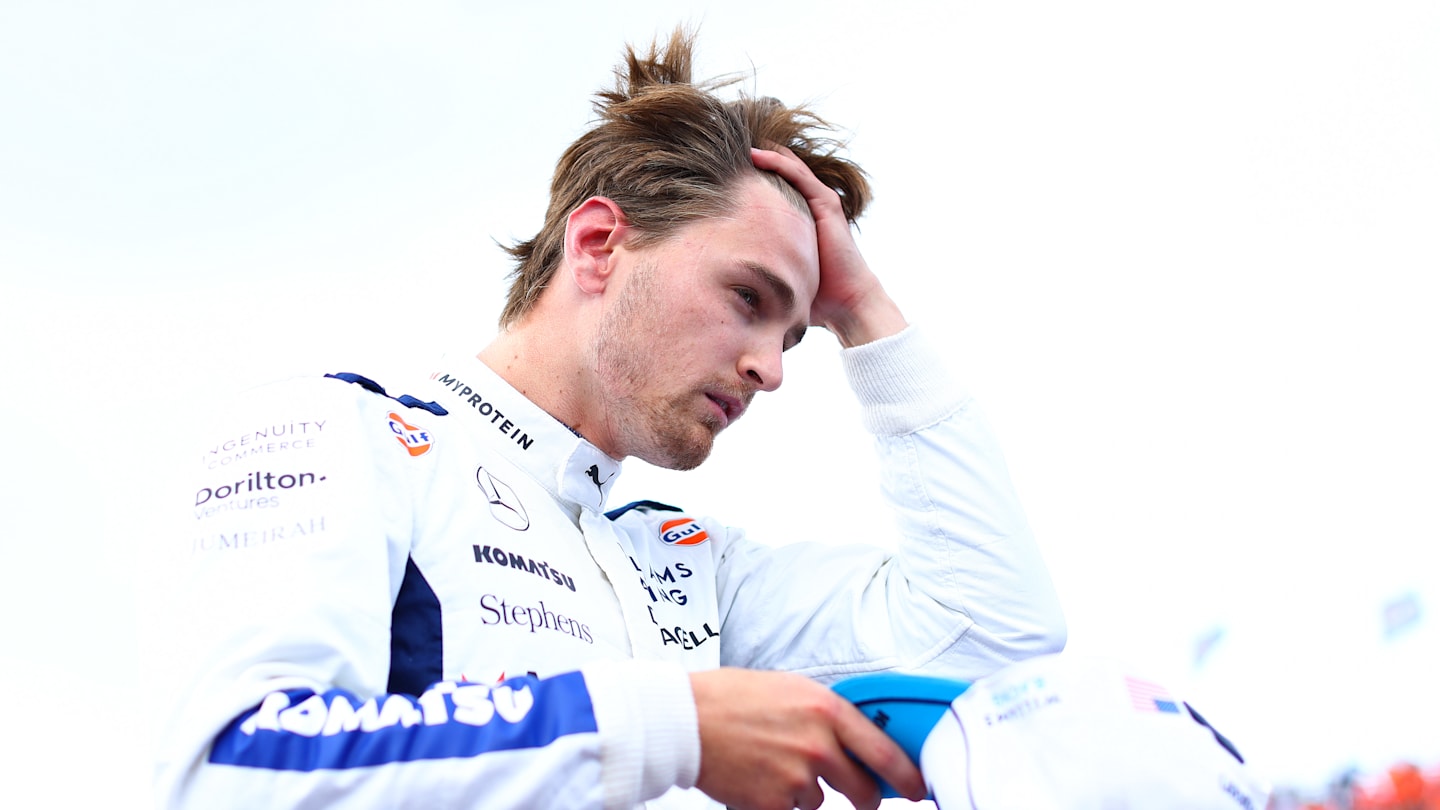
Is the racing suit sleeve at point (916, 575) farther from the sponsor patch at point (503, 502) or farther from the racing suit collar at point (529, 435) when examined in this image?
the sponsor patch at point (503, 502)

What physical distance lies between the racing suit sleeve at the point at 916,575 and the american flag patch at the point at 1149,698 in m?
0.88

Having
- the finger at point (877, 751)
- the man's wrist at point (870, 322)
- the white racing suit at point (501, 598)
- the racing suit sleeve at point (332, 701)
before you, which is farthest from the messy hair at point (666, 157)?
the finger at point (877, 751)

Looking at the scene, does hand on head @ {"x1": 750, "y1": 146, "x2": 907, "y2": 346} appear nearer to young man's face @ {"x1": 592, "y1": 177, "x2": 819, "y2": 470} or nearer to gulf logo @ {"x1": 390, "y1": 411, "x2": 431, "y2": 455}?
young man's face @ {"x1": 592, "y1": 177, "x2": 819, "y2": 470}

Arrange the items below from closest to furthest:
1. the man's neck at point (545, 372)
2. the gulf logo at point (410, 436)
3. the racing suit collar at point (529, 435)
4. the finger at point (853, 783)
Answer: the finger at point (853, 783) < the gulf logo at point (410, 436) < the racing suit collar at point (529, 435) < the man's neck at point (545, 372)

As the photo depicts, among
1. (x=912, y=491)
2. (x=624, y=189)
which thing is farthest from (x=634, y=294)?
(x=912, y=491)

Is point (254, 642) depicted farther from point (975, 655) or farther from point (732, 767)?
point (975, 655)

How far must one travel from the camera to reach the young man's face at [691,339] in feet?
6.77

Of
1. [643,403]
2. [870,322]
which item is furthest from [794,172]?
[643,403]

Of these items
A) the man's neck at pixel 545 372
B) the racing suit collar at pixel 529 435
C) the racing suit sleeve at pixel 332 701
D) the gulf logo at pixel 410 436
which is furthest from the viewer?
the man's neck at pixel 545 372

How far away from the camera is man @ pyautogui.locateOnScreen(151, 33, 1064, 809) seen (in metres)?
1.14

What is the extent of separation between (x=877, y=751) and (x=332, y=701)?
59 cm

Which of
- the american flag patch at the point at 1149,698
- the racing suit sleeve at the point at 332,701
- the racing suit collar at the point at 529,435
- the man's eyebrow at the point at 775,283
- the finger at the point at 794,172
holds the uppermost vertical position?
the finger at the point at 794,172

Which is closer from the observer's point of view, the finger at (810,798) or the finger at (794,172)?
the finger at (810,798)

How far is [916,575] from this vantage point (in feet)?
7.00
